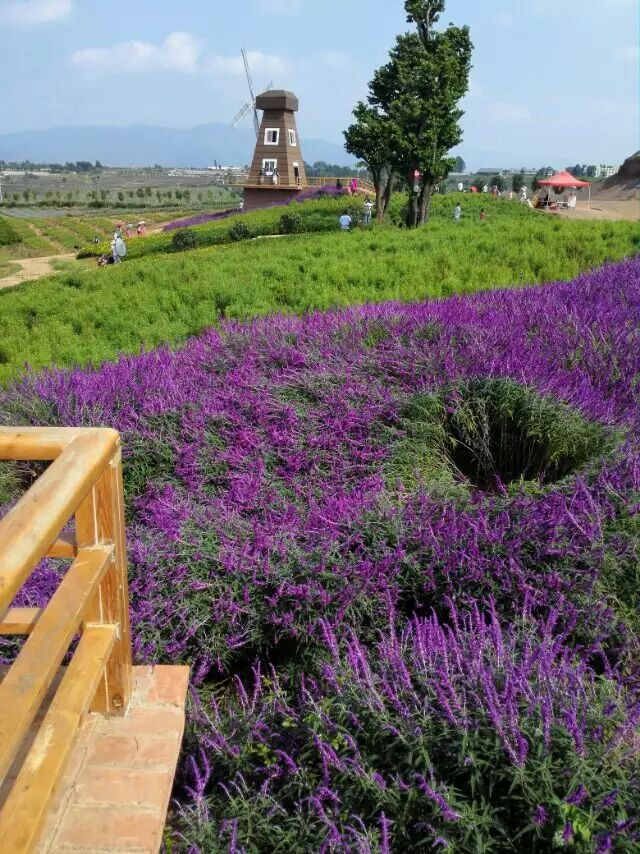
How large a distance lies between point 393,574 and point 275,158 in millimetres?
41103

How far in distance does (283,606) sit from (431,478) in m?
1.27

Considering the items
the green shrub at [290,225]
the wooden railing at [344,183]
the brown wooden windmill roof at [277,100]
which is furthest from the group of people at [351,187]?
the green shrub at [290,225]

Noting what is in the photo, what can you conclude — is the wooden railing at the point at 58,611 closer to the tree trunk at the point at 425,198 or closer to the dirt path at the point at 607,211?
the tree trunk at the point at 425,198

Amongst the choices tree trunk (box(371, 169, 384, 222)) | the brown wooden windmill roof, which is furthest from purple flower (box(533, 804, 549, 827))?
the brown wooden windmill roof

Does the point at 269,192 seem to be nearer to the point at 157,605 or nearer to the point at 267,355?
the point at 267,355

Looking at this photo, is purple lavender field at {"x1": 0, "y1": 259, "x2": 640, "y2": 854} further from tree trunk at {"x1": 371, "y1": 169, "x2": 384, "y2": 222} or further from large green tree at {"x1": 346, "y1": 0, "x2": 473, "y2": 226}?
tree trunk at {"x1": 371, "y1": 169, "x2": 384, "y2": 222}

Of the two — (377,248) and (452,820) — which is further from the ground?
(377,248)

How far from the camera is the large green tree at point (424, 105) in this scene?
21844 mm

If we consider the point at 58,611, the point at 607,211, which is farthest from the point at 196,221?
the point at 58,611

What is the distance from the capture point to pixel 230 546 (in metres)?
2.98

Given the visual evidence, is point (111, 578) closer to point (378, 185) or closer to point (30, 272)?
point (378, 185)

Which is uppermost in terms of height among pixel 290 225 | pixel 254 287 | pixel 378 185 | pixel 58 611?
pixel 378 185

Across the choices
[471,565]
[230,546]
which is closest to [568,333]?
[471,565]

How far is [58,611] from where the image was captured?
1.40 m
